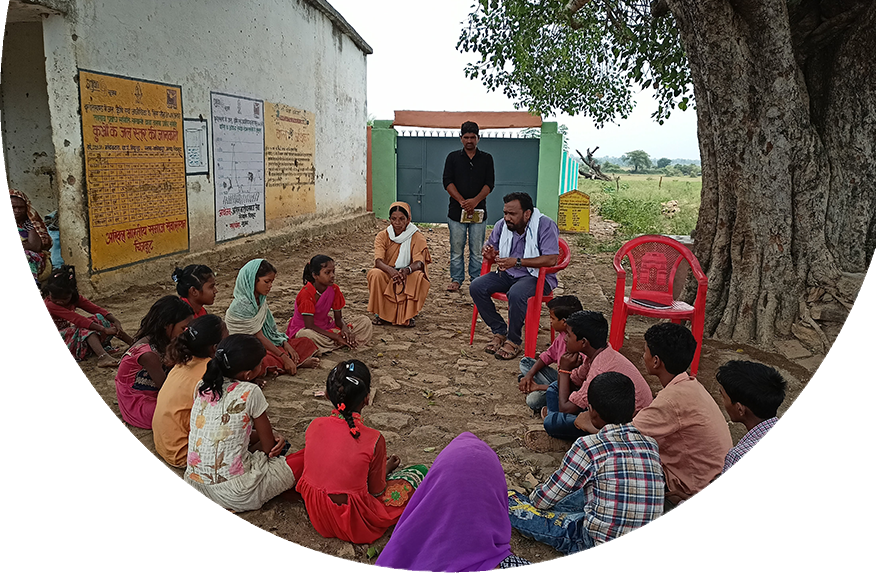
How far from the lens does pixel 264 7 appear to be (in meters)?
9.74

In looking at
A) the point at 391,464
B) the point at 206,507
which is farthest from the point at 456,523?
the point at 206,507

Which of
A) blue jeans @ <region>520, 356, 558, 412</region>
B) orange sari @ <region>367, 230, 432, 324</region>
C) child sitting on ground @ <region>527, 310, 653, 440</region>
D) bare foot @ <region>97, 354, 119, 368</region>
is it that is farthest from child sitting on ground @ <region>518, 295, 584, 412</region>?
bare foot @ <region>97, 354, 119, 368</region>

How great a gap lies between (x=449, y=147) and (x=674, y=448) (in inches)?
471

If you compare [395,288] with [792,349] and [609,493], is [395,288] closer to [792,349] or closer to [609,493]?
[792,349]

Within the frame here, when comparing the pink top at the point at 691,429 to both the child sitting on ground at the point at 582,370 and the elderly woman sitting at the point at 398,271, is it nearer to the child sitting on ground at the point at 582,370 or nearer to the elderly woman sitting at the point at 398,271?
the child sitting on ground at the point at 582,370

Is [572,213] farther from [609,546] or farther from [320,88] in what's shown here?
[609,546]

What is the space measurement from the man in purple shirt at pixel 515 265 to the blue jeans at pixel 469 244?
203 cm

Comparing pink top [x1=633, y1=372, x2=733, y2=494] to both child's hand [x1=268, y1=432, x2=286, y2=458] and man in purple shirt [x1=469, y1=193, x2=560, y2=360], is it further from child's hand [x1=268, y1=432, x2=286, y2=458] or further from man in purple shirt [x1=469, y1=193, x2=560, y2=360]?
man in purple shirt [x1=469, y1=193, x2=560, y2=360]

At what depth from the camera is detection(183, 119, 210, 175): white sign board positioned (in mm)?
7730

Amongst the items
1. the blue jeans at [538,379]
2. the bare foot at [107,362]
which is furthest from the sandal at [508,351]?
the bare foot at [107,362]

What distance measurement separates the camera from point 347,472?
8.30 ft

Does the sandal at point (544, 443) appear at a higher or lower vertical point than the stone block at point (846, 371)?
lower

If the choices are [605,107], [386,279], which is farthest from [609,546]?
[605,107]

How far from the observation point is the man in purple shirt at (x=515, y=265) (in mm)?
5160
